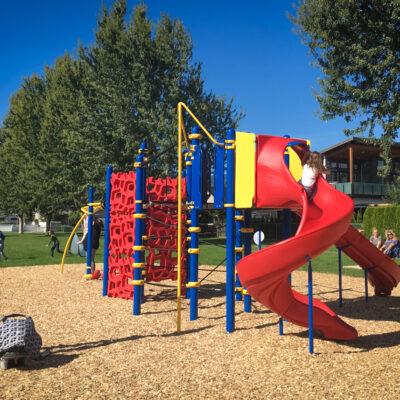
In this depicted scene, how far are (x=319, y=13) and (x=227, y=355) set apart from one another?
13.1m

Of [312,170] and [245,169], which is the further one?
[245,169]

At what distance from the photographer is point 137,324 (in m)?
7.21

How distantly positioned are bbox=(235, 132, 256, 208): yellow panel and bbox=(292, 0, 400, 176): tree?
389 inches

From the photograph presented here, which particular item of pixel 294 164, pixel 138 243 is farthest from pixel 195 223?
pixel 294 164

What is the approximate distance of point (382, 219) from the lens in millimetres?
23469

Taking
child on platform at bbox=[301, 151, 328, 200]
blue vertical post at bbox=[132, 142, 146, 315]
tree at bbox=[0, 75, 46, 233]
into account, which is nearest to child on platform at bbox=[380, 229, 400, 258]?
blue vertical post at bbox=[132, 142, 146, 315]

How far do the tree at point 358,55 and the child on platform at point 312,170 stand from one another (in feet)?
34.0

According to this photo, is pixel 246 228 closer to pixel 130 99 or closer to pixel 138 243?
pixel 138 243

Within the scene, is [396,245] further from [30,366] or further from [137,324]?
[30,366]

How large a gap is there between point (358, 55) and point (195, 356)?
12658 millimetres

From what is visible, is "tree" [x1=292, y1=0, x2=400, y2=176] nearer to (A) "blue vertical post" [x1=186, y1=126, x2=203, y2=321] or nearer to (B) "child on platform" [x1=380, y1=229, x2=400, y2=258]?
(B) "child on platform" [x1=380, y1=229, x2=400, y2=258]

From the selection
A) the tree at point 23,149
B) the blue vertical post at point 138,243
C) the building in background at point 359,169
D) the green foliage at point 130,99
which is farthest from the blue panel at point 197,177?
the tree at point 23,149

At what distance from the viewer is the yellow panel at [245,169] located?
21.7 feet

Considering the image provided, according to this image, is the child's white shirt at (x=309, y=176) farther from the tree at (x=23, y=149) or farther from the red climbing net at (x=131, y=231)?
the tree at (x=23, y=149)
